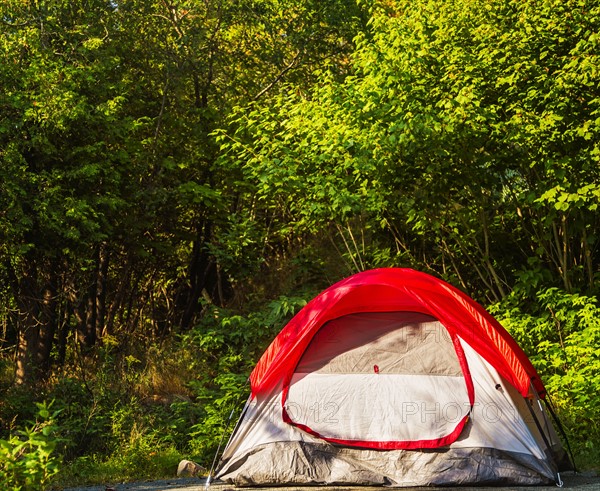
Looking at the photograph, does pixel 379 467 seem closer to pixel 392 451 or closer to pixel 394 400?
pixel 392 451

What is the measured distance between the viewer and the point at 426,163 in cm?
1048

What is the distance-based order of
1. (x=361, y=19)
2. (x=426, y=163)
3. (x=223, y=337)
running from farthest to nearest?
1. (x=361, y=19)
2. (x=223, y=337)
3. (x=426, y=163)

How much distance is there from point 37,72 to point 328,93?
3630 mm

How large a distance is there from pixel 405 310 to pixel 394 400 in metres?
0.83

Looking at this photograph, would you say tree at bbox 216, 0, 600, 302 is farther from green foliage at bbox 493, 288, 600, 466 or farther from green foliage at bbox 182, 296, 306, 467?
green foliage at bbox 182, 296, 306, 467

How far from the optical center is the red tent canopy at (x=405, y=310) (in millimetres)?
7473

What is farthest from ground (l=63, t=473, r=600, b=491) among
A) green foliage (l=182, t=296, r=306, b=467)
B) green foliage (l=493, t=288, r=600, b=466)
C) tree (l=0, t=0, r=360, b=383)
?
tree (l=0, t=0, r=360, b=383)

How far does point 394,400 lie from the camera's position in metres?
7.57

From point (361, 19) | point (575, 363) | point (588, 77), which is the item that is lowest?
point (575, 363)

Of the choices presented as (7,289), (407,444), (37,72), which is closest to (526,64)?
(407,444)

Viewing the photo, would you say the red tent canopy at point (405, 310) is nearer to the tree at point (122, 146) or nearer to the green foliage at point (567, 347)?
the green foliage at point (567, 347)

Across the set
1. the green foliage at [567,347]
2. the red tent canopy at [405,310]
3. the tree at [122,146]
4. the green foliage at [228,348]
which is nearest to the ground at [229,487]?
the red tent canopy at [405,310]

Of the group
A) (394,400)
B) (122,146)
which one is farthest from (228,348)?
(394,400)

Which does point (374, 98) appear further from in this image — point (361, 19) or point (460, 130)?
point (361, 19)
